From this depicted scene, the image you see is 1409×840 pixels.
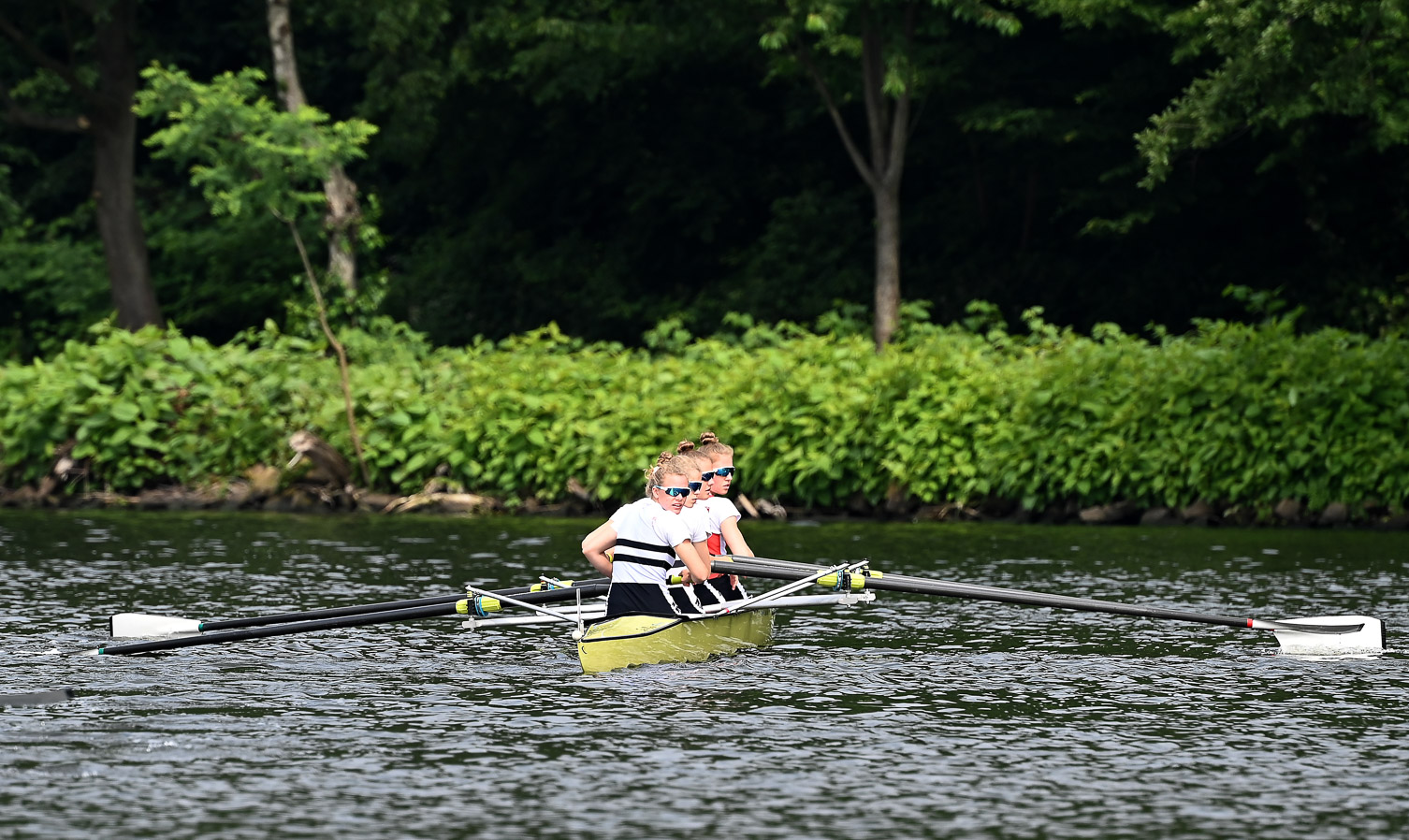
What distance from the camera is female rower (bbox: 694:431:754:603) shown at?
1305 centimetres

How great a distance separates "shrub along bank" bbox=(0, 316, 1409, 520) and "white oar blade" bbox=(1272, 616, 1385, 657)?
1037 cm

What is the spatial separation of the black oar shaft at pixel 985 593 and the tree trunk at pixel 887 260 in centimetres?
1997

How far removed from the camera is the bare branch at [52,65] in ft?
125

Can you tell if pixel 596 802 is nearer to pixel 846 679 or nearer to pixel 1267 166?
pixel 846 679

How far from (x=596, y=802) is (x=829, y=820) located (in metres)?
0.99

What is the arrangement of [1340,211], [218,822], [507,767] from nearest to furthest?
1. [218,822]
2. [507,767]
3. [1340,211]

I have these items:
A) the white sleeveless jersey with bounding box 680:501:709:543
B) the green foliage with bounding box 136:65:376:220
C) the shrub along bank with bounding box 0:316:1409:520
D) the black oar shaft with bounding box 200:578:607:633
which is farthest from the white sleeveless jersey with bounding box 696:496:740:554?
the green foliage with bounding box 136:65:376:220

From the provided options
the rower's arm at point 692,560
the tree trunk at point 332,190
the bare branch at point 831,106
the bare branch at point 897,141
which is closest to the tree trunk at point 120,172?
the tree trunk at point 332,190

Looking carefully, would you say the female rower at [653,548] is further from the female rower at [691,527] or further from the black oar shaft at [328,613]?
the black oar shaft at [328,613]

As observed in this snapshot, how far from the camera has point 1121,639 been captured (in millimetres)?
13391

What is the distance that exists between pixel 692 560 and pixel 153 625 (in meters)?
3.51

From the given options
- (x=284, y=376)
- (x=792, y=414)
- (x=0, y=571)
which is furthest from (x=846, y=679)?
(x=284, y=376)

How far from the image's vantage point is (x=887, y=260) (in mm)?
32625

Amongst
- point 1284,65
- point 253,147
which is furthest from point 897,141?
point 253,147
